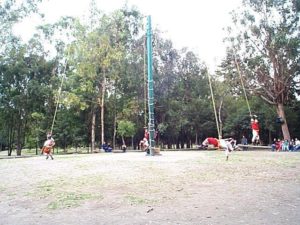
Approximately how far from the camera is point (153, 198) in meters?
7.55

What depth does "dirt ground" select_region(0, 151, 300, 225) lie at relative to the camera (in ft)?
19.8

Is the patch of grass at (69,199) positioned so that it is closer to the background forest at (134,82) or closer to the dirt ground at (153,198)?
the dirt ground at (153,198)

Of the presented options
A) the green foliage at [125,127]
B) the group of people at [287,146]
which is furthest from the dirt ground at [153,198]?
the green foliage at [125,127]

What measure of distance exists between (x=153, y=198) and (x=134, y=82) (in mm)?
32004

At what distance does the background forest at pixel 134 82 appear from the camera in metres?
34.2

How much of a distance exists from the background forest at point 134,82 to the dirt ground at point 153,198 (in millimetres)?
21605

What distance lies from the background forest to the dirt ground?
851 inches

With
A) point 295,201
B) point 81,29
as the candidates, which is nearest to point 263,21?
point 81,29

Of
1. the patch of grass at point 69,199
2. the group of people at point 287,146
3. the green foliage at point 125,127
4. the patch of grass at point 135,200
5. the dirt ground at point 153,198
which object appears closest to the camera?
the dirt ground at point 153,198

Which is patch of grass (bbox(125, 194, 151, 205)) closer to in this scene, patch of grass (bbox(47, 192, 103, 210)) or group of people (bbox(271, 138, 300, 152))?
patch of grass (bbox(47, 192, 103, 210))

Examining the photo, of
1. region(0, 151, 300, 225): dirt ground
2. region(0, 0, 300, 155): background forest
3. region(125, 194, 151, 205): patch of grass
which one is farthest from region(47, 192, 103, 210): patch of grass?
region(0, 0, 300, 155): background forest

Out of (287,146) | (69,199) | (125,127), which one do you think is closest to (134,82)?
(125,127)

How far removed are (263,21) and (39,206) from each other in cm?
3182

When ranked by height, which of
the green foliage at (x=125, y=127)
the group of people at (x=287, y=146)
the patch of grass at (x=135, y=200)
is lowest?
the patch of grass at (x=135, y=200)
